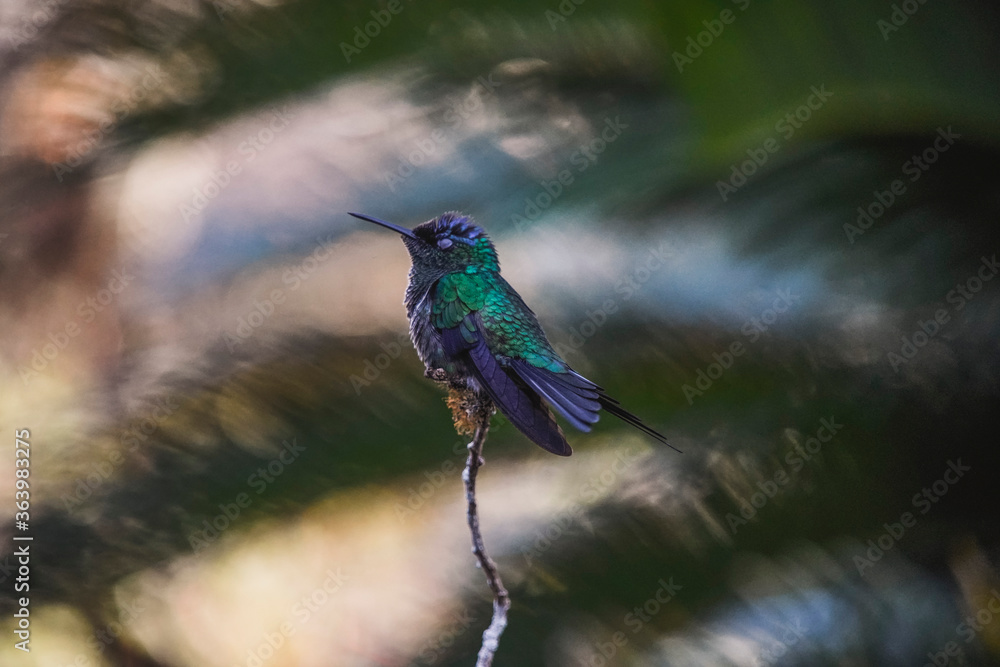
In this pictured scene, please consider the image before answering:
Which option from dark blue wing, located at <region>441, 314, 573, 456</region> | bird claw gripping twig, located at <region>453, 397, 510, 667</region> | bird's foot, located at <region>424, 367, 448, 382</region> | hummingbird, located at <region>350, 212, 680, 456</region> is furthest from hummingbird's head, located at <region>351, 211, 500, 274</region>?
bird claw gripping twig, located at <region>453, 397, 510, 667</region>

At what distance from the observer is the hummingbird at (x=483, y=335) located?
2.57 m

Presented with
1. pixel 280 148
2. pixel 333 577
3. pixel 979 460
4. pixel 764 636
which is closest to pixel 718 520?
pixel 764 636

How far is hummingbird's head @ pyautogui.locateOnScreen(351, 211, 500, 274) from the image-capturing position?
10.9 feet

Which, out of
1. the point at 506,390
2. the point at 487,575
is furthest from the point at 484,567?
the point at 506,390

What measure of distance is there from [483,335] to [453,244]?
0.43 m

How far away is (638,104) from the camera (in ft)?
12.8

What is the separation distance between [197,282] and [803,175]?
99.9 inches

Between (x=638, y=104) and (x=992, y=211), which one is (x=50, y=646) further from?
(x=992, y=211)

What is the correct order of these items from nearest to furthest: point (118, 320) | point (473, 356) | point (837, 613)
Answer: point (473, 356)
point (837, 613)
point (118, 320)

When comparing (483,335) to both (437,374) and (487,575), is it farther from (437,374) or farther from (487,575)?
(487,575)

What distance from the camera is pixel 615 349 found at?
360 centimetres

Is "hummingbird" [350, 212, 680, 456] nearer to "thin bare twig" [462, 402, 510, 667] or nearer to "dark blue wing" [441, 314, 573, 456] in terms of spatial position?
"dark blue wing" [441, 314, 573, 456]

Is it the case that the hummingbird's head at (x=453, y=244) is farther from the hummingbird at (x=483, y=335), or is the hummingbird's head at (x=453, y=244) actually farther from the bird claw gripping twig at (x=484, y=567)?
the bird claw gripping twig at (x=484, y=567)

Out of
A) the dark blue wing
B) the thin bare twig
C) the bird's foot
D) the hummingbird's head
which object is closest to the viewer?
the thin bare twig
